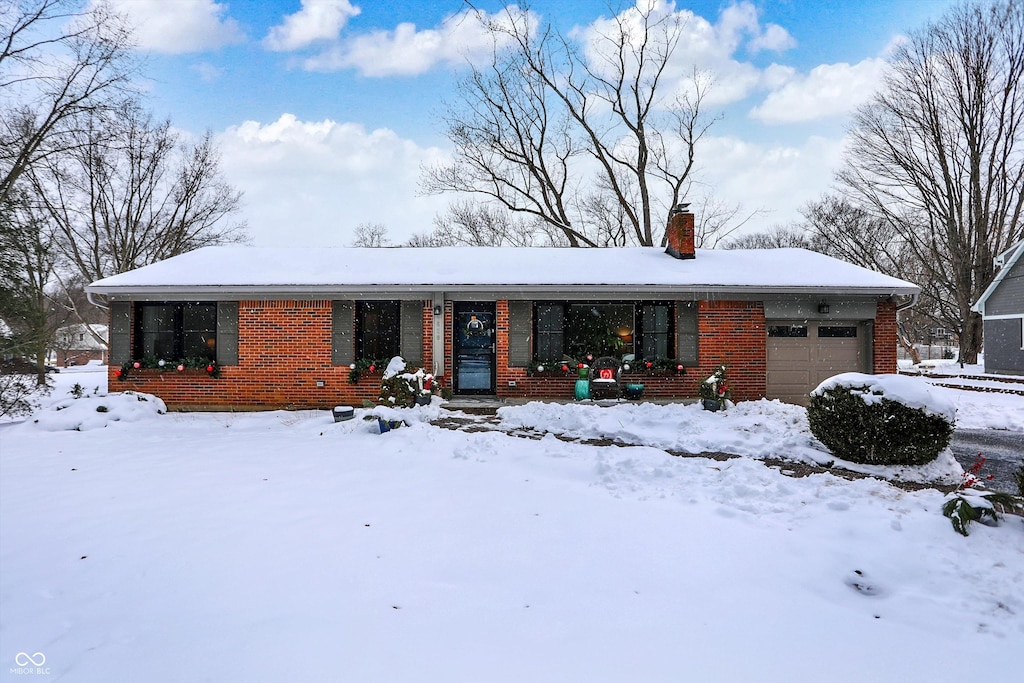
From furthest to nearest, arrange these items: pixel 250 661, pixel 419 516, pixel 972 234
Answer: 1. pixel 972 234
2. pixel 419 516
3. pixel 250 661

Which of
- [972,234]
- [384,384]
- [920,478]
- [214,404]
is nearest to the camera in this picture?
[920,478]

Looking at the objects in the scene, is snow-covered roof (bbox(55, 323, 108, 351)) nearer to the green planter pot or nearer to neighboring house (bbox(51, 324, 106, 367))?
neighboring house (bbox(51, 324, 106, 367))

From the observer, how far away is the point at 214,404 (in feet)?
34.4

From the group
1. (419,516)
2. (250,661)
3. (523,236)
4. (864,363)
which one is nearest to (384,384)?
(419,516)

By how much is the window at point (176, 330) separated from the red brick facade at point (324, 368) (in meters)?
0.60

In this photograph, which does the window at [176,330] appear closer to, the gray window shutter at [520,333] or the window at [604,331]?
the gray window shutter at [520,333]

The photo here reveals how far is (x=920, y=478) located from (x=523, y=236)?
22.3m

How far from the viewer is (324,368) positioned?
10539 mm

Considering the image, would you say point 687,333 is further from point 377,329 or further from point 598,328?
point 377,329

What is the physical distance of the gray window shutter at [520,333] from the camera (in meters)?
10.6

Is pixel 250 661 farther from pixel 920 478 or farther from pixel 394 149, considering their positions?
pixel 394 149

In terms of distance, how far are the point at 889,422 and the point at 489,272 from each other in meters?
7.77

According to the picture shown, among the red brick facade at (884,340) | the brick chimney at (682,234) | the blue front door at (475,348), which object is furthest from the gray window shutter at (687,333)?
the blue front door at (475,348)

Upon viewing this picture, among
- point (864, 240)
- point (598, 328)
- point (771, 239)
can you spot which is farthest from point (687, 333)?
point (771, 239)
